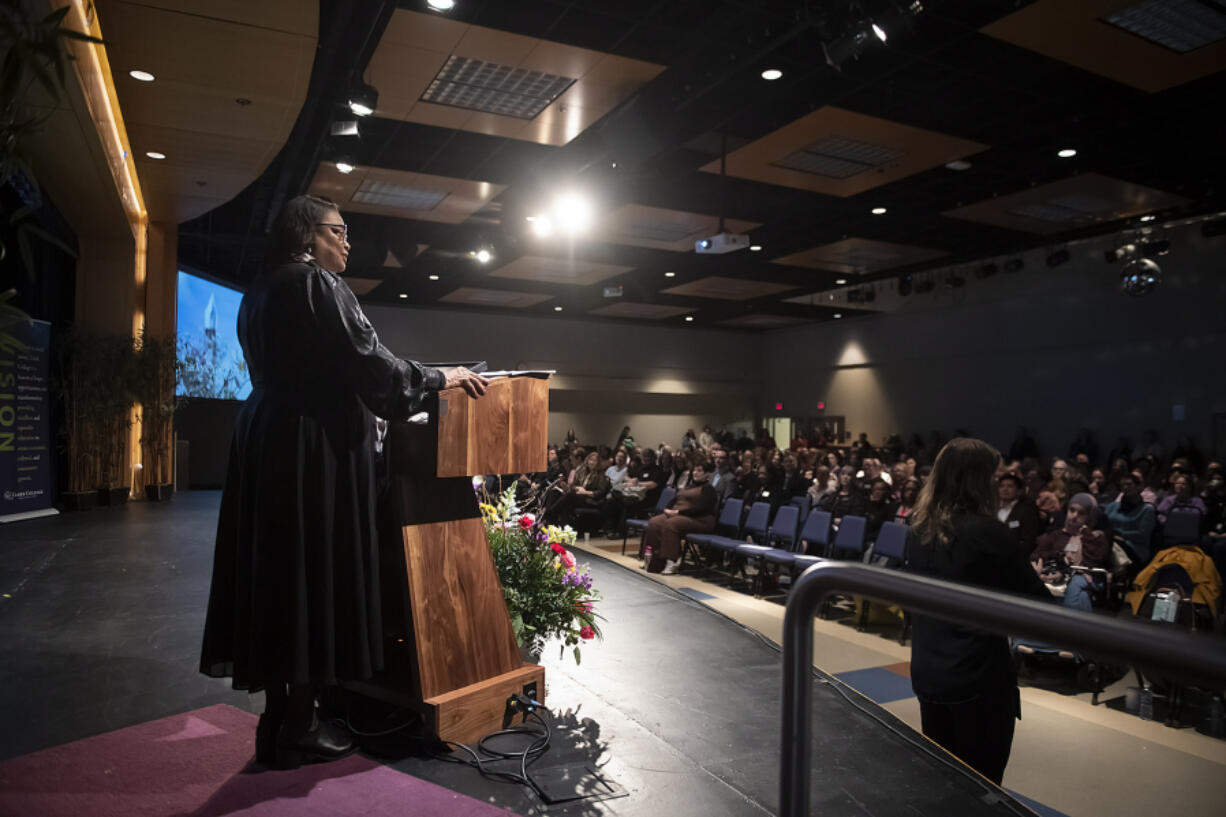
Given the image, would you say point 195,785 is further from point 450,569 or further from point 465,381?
point 465,381

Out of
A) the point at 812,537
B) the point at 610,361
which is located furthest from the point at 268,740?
the point at 610,361

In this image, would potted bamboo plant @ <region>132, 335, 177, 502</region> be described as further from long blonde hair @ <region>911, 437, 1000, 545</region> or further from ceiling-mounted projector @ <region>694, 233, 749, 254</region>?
long blonde hair @ <region>911, 437, 1000, 545</region>

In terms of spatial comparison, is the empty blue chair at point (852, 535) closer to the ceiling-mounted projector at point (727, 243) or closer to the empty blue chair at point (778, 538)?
the empty blue chair at point (778, 538)

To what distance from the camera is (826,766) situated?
2.28 metres

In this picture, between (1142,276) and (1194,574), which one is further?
(1142,276)

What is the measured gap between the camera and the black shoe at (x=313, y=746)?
197 cm

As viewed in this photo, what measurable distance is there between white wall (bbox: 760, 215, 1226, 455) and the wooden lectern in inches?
527

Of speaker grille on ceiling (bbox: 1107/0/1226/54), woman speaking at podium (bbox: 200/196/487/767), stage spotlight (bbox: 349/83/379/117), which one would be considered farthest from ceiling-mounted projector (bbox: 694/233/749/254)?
woman speaking at podium (bbox: 200/196/487/767)

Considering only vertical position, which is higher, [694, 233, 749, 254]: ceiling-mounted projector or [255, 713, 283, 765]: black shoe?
[694, 233, 749, 254]: ceiling-mounted projector

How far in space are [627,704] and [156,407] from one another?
8.22 metres

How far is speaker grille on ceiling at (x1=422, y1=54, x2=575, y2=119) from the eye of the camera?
20.5 feet

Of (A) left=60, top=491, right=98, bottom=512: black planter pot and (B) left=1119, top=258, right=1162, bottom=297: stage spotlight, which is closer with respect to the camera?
(A) left=60, top=491, right=98, bottom=512: black planter pot

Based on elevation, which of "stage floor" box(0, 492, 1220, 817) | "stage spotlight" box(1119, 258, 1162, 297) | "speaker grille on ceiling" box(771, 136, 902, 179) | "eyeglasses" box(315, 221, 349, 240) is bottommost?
"stage floor" box(0, 492, 1220, 817)

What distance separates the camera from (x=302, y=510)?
1.93 metres
